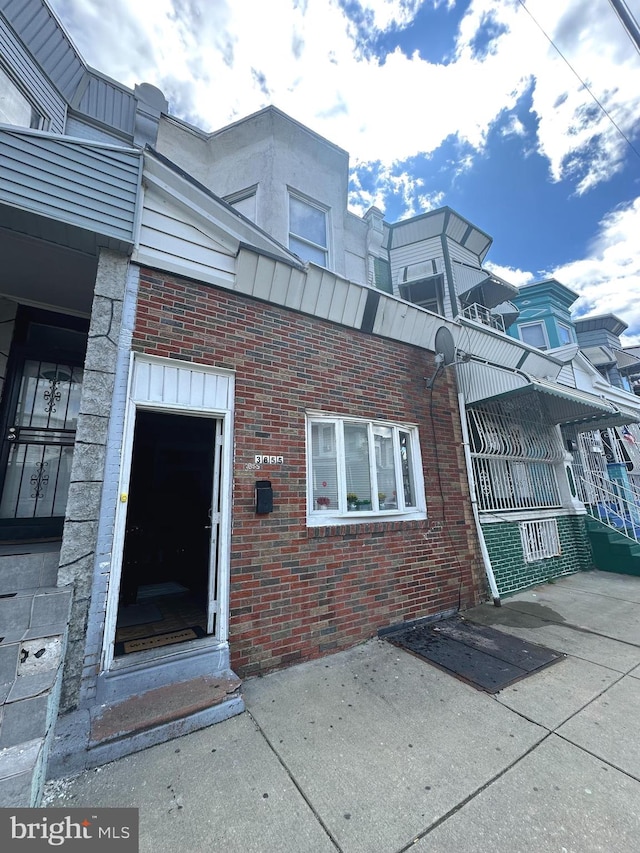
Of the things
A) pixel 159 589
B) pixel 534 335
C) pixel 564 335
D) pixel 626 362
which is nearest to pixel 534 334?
pixel 534 335

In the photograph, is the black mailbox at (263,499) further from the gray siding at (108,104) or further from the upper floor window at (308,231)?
the gray siding at (108,104)

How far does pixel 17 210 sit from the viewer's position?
2.92 metres

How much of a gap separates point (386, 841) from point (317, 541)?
2.41 meters

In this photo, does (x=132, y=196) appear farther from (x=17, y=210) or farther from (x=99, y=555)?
(x=99, y=555)

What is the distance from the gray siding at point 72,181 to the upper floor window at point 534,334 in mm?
15790

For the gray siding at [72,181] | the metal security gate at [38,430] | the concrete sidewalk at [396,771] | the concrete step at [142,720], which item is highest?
the gray siding at [72,181]

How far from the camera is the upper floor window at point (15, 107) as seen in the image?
175 inches

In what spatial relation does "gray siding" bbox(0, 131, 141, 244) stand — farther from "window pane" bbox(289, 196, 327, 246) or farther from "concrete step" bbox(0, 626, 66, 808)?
"window pane" bbox(289, 196, 327, 246)

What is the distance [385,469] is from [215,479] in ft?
7.92

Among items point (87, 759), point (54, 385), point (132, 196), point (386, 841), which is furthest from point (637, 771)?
point (54, 385)

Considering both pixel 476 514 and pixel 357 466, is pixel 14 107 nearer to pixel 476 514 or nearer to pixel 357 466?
pixel 357 466

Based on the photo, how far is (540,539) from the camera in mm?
6906

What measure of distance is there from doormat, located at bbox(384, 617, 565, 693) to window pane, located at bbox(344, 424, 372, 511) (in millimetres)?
1682

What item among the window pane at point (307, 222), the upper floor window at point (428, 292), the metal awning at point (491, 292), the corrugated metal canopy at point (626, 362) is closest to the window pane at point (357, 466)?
the window pane at point (307, 222)
